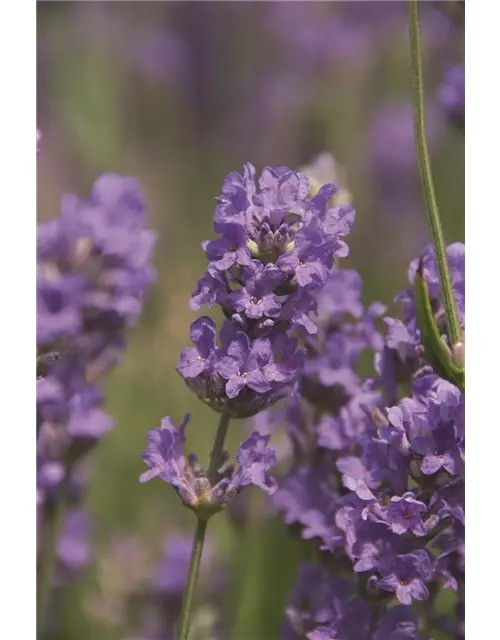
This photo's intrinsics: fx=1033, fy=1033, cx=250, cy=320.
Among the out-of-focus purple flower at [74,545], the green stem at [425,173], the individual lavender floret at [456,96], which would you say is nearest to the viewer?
the green stem at [425,173]

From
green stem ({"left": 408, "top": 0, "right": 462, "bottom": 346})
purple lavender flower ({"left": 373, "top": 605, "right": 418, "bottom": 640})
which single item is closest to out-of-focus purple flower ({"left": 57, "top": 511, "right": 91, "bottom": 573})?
purple lavender flower ({"left": 373, "top": 605, "right": 418, "bottom": 640})

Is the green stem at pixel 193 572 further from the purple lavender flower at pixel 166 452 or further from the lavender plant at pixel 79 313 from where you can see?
the lavender plant at pixel 79 313

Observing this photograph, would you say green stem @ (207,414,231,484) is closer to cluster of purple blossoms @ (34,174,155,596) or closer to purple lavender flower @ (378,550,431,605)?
purple lavender flower @ (378,550,431,605)

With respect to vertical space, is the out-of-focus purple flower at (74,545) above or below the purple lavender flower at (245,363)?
below

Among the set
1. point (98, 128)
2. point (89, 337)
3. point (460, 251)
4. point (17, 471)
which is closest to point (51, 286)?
point (89, 337)

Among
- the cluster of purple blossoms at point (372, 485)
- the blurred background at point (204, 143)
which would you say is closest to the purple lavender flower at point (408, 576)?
the cluster of purple blossoms at point (372, 485)

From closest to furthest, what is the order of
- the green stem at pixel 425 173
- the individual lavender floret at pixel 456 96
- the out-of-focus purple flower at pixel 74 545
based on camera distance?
the green stem at pixel 425 173 → the individual lavender floret at pixel 456 96 → the out-of-focus purple flower at pixel 74 545

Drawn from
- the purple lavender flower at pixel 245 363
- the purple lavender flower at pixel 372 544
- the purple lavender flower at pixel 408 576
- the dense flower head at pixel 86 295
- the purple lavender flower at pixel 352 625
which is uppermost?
the dense flower head at pixel 86 295
